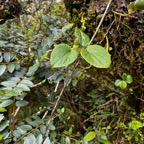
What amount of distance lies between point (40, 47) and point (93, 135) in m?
0.37

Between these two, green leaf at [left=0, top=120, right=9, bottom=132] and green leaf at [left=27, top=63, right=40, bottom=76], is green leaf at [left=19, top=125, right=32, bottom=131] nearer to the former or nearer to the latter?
green leaf at [left=0, top=120, right=9, bottom=132]

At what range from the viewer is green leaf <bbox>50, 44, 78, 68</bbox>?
0.56 m

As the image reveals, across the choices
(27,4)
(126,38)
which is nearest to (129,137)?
(126,38)

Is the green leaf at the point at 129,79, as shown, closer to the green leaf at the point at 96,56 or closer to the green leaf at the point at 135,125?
the green leaf at the point at 135,125

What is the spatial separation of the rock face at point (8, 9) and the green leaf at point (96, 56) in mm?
961

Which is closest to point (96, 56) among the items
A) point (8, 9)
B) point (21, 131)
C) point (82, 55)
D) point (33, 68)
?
point (82, 55)

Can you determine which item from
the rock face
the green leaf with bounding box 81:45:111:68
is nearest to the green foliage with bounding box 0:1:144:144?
the green leaf with bounding box 81:45:111:68

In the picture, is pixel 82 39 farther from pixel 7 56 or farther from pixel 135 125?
pixel 135 125

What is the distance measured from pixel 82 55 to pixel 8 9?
3.33ft

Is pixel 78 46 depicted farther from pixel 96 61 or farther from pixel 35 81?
pixel 35 81

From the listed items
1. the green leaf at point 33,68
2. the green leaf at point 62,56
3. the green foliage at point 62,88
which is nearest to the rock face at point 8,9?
the green foliage at point 62,88

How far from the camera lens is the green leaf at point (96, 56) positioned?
0.56 m

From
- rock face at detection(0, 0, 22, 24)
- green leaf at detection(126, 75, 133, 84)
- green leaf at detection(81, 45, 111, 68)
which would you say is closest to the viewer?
green leaf at detection(81, 45, 111, 68)

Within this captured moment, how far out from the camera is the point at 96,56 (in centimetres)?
58
